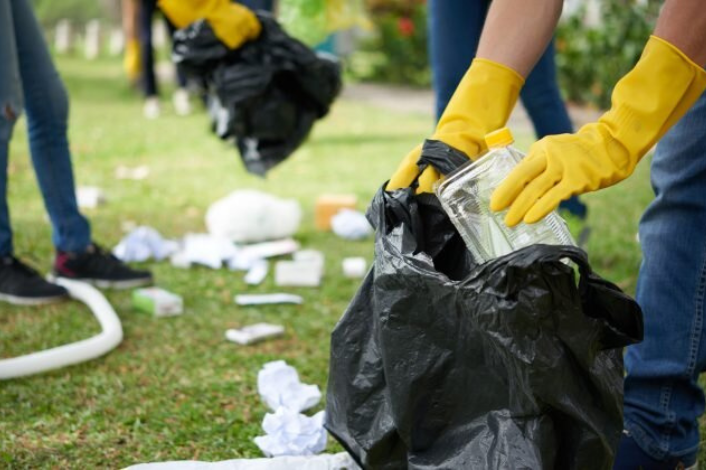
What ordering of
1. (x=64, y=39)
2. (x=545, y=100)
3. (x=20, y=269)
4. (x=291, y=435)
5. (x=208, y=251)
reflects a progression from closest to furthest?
(x=291, y=435)
(x=20, y=269)
(x=545, y=100)
(x=208, y=251)
(x=64, y=39)

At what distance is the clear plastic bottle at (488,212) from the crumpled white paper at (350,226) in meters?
2.26

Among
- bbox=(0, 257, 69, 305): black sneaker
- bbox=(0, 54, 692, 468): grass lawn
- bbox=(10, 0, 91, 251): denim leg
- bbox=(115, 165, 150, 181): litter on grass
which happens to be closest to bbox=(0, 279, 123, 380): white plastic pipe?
bbox=(0, 54, 692, 468): grass lawn

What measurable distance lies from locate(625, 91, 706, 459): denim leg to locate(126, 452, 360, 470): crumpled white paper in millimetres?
618

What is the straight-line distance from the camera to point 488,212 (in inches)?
62.4

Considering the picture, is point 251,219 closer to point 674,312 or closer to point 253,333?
point 253,333

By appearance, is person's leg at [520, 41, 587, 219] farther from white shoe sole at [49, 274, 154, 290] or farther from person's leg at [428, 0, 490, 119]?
white shoe sole at [49, 274, 154, 290]

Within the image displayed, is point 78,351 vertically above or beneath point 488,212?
beneath

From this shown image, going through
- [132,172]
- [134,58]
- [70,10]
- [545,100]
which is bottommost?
[70,10]

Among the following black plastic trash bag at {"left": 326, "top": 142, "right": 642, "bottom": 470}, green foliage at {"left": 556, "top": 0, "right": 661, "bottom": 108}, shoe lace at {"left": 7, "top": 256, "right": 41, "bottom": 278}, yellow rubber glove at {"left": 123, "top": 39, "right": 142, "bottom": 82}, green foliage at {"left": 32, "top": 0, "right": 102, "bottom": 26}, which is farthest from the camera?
green foliage at {"left": 32, "top": 0, "right": 102, "bottom": 26}

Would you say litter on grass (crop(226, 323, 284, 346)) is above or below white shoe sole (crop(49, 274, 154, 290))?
above

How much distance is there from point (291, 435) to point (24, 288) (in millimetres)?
1370

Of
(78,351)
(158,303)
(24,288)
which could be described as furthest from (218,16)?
(78,351)

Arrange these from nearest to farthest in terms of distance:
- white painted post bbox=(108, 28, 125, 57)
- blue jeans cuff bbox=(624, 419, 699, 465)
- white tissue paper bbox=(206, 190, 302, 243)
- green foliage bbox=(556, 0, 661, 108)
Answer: blue jeans cuff bbox=(624, 419, 699, 465)
white tissue paper bbox=(206, 190, 302, 243)
green foliage bbox=(556, 0, 661, 108)
white painted post bbox=(108, 28, 125, 57)

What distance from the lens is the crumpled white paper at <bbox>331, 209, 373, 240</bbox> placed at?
390 cm
